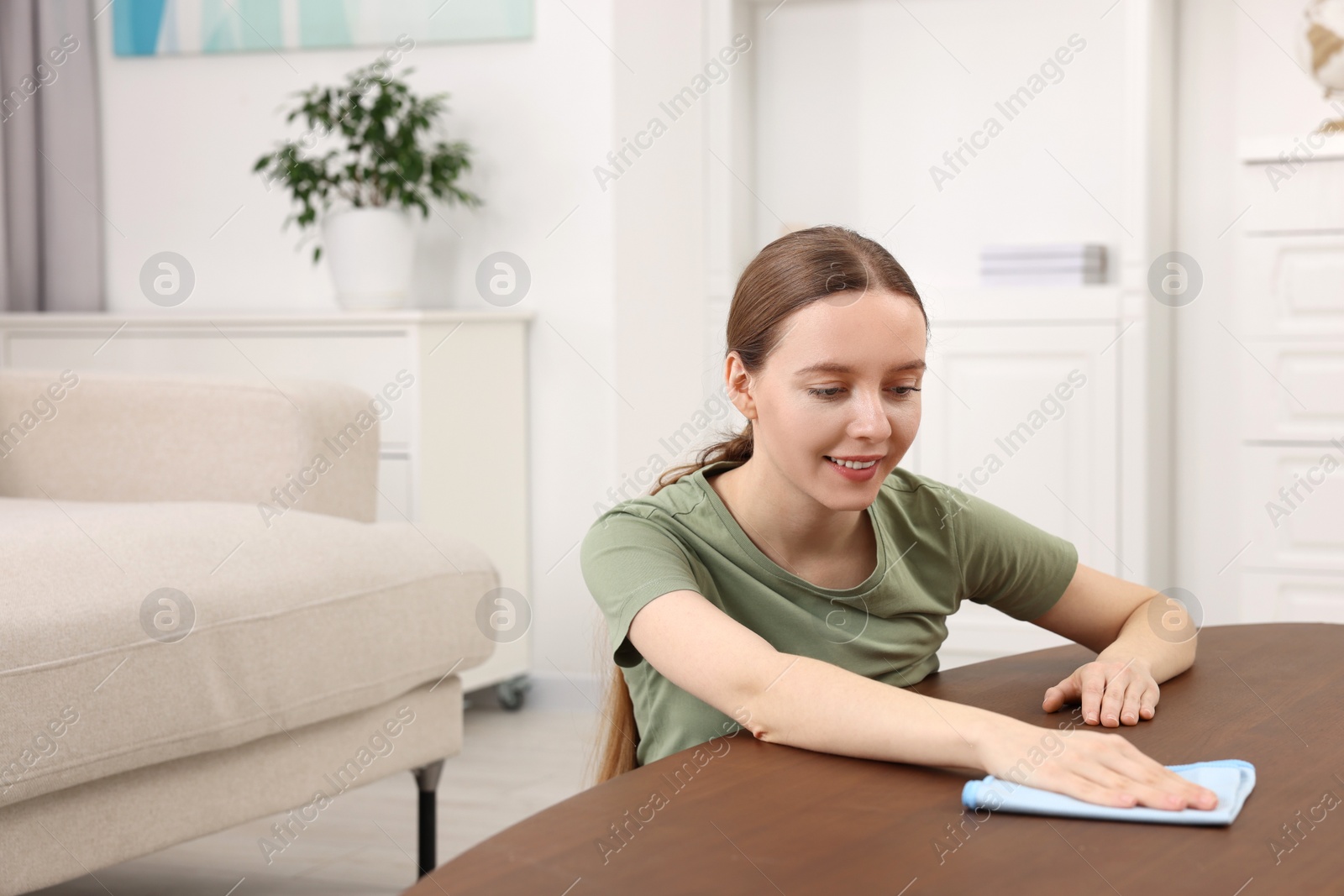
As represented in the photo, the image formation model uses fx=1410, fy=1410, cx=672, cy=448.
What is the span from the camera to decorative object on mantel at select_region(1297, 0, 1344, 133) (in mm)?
3109

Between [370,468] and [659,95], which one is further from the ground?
[659,95]

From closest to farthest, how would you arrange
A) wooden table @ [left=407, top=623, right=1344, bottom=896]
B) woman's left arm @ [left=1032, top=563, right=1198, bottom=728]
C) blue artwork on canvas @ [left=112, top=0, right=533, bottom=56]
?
wooden table @ [left=407, top=623, right=1344, bottom=896], woman's left arm @ [left=1032, top=563, right=1198, bottom=728], blue artwork on canvas @ [left=112, top=0, right=533, bottom=56]

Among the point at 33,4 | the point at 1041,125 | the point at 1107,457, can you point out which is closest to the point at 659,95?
the point at 1041,125

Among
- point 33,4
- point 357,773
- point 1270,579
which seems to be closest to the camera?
point 357,773

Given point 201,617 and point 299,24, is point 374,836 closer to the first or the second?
point 201,617

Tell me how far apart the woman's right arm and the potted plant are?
246 centimetres

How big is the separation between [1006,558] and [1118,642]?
16cm

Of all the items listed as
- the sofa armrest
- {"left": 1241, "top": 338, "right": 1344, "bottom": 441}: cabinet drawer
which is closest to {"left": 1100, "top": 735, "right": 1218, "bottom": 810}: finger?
the sofa armrest

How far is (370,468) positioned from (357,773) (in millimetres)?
611

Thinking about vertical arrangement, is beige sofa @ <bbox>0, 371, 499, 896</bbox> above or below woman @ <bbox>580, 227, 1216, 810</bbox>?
below

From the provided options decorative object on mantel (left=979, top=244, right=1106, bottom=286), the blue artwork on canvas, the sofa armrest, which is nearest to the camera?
the sofa armrest

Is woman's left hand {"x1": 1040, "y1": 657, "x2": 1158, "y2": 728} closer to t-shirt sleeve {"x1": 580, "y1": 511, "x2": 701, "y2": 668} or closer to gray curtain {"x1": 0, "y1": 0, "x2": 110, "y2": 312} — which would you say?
t-shirt sleeve {"x1": 580, "y1": 511, "x2": 701, "y2": 668}

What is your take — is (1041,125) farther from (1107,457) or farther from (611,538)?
(611,538)

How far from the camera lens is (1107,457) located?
127 inches
